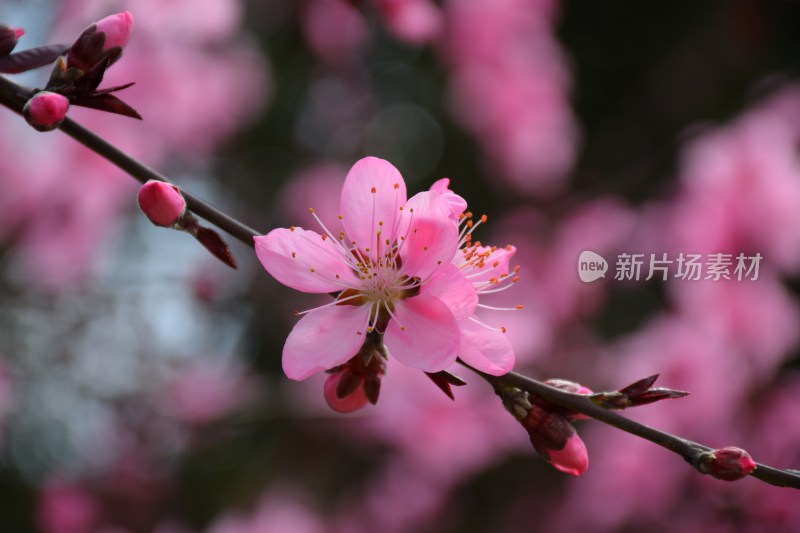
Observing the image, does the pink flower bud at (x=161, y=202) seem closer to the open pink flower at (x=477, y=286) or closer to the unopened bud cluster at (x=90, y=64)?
the unopened bud cluster at (x=90, y=64)

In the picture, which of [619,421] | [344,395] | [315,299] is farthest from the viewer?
[315,299]

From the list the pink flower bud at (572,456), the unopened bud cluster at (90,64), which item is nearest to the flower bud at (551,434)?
the pink flower bud at (572,456)

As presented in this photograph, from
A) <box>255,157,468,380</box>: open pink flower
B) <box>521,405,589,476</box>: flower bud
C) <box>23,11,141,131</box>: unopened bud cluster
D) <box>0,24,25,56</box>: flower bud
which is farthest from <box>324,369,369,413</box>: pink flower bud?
<box>0,24,25,56</box>: flower bud

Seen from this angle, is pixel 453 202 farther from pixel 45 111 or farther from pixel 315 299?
pixel 315 299

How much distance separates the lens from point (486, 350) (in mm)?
738

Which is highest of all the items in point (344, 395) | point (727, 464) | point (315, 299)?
point (315, 299)

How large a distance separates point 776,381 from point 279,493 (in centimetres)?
170

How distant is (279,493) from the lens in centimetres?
284

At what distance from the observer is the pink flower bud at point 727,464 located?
75 cm

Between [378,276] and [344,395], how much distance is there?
0.13 meters

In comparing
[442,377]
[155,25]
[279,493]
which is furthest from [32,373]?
[442,377]

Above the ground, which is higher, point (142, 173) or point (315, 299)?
point (315, 299)

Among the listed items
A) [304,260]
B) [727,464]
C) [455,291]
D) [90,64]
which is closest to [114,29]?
[90,64]

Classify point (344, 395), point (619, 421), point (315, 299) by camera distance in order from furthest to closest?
point (315, 299) → point (344, 395) → point (619, 421)
